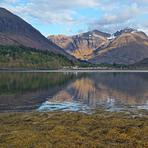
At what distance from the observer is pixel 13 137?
52.7 feet

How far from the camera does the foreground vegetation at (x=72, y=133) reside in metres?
14.6

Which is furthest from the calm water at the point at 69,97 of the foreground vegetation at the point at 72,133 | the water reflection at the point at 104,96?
the foreground vegetation at the point at 72,133

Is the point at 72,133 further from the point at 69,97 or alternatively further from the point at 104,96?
the point at 104,96

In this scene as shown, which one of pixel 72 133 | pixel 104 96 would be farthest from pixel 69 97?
pixel 72 133

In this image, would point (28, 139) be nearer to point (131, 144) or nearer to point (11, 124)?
point (11, 124)

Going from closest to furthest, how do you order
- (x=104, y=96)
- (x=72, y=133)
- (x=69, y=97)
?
(x=72, y=133), (x=69, y=97), (x=104, y=96)

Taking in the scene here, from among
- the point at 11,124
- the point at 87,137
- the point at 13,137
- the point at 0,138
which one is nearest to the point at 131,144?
the point at 87,137

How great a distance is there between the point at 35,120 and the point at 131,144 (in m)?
12.4

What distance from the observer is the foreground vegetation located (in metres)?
14.6

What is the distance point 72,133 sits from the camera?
17.1 metres

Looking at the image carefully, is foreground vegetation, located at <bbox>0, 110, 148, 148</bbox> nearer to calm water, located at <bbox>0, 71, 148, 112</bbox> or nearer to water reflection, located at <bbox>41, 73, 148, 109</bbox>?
calm water, located at <bbox>0, 71, 148, 112</bbox>

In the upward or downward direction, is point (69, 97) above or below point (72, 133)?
below

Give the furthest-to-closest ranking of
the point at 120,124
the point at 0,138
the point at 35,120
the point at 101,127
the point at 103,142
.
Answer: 1. the point at 35,120
2. the point at 120,124
3. the point at 101,127
4. the point at 0,138
5. the point at 103,142

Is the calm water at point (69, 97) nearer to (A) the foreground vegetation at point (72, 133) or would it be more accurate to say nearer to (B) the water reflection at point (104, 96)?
(B) the water reflection at point (104, 96)
